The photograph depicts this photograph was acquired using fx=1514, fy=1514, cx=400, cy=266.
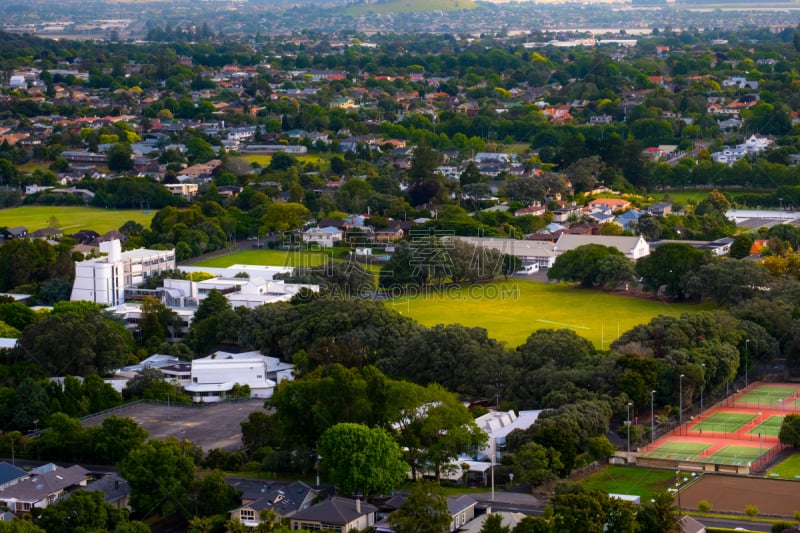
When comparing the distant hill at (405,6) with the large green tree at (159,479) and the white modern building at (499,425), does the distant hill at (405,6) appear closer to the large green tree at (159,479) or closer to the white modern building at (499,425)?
the white modern building at (499,425)

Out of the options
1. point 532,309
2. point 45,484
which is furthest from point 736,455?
point 532,309

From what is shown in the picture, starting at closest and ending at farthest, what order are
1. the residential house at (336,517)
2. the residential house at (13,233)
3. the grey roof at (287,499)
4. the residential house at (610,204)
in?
the residential house at (336,517) → the grey roof at (287,499) → the residential house at (13,233) → the residential house at (610,204)

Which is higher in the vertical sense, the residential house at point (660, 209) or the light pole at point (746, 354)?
the light pole at point (746, 354)

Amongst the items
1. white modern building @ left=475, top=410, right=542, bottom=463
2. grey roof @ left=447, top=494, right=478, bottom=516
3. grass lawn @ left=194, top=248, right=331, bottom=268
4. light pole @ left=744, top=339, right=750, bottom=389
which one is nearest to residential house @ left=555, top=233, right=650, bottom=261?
grass lawn @ left=194, top=248, right=331, bottom=268

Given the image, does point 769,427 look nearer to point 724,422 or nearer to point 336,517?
point 724,422

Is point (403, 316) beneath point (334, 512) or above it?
beneath

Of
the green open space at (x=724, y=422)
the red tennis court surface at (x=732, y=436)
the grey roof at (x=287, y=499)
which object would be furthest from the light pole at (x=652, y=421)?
the grey roof at (x=287, y=499)

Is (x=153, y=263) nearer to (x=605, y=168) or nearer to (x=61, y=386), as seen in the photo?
(x=61, y=386)

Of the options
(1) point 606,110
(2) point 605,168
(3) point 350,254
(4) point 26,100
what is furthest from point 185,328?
(4) point 26,100
